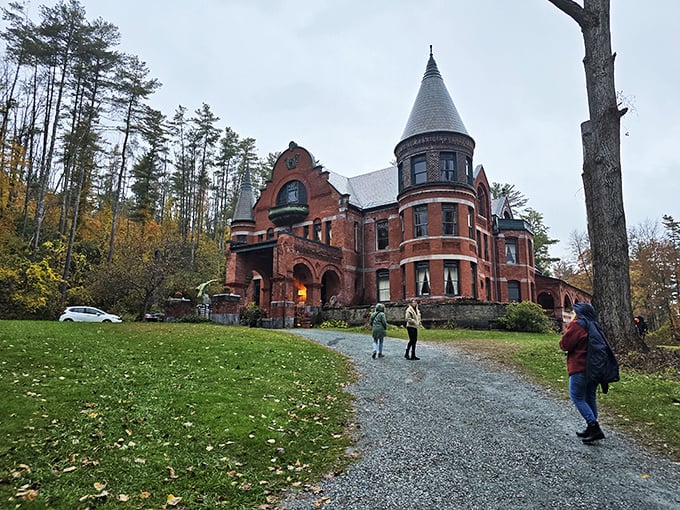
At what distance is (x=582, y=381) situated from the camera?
5793 millimetres

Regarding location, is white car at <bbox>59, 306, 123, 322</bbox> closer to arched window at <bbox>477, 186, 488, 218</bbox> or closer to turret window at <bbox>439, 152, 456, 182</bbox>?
Result: turret window at <bbox>439, 152, 456, 182</bbox>

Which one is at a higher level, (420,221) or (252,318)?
(420,221)

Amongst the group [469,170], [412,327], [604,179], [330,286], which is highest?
[469,170]

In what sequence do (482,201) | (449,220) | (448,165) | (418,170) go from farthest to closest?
(482,201)
(418,170)
(448,165)
(449,220)

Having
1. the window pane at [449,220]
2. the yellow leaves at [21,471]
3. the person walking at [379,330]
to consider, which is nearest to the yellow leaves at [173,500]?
the yellow leaves at [21,471]

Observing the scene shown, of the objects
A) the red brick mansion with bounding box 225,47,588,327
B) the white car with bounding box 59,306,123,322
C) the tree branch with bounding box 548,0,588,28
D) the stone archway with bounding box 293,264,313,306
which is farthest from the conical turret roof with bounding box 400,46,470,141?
the white car with bounding box 59,306,123,322

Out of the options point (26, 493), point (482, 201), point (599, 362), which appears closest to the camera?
point (26, 493)

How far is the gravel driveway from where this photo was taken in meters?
4.23

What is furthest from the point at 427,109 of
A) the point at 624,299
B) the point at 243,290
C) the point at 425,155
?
the point at 624,299

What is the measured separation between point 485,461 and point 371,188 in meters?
29.6

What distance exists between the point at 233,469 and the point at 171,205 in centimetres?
5004

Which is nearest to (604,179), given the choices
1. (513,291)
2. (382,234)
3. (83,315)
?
(382,234)

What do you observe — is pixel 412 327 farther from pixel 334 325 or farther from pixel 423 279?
pixel 423 279

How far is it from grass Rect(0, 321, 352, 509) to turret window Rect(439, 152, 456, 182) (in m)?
19.1
